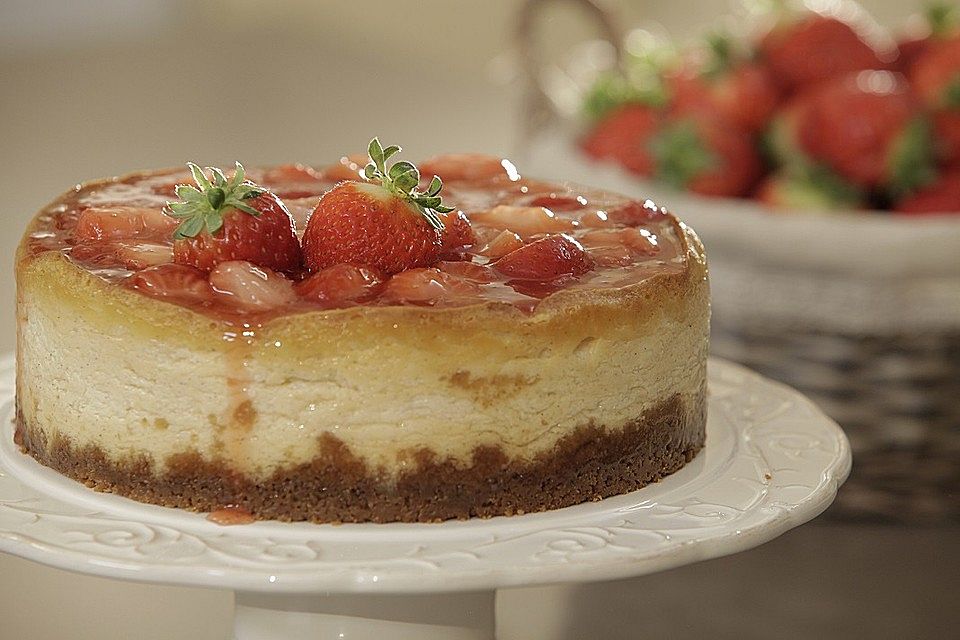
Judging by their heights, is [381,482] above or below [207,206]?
below

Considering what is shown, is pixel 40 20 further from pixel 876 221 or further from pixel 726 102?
pixel 876 221

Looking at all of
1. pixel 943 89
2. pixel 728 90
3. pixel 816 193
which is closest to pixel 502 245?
pixel 816 193

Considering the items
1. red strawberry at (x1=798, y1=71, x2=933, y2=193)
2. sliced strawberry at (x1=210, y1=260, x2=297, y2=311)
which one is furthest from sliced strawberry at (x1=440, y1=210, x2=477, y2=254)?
red strawberry at (x1=798, y1=71, x2=933, y2=193)

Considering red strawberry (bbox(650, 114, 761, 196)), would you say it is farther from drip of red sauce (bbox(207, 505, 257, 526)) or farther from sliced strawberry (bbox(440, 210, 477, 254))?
drip of red sauce (bbox(207, 505, 257, 526))

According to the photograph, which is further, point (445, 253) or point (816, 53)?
point (816, 53)

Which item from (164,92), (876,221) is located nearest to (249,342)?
(876,221)

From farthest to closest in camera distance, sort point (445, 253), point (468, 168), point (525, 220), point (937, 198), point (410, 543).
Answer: point (937, 198) < point (468, 168) < point (525, 220) < point (445, 253) < point (410, 543)

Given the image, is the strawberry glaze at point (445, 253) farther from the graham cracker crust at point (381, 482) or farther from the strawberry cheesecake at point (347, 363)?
the graham cracker crust at point (381, 482)

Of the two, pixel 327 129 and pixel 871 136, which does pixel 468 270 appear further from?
pixel 327 129

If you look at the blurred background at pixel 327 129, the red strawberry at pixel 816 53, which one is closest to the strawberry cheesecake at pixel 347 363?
the blurred background at pixel 327 129
